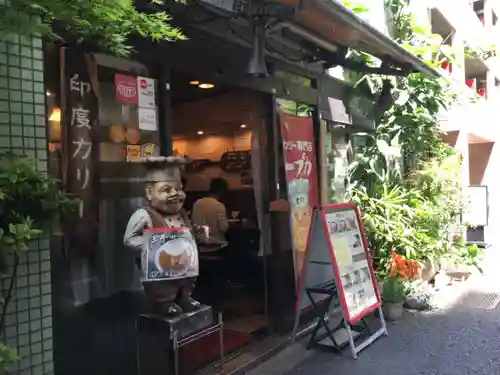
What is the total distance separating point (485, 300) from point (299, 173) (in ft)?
13.1

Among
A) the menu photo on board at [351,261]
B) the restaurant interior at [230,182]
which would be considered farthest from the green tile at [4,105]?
the menu photo on board at [351,261]

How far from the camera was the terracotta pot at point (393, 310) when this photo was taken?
6972 millimetres

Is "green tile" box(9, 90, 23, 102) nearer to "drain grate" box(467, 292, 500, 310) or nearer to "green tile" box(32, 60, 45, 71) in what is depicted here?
"green tile" box(32, 60, 45, 71)

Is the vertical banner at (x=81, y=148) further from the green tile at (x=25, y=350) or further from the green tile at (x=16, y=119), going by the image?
the green tile at (x=25, y=350)

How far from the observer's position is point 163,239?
13.1ft

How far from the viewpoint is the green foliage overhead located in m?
2.32

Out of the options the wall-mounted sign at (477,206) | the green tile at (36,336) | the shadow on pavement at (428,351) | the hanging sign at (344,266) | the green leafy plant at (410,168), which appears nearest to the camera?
the green tile at (36,336)

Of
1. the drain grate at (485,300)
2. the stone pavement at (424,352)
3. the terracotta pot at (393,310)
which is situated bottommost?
the stone pavement at (424,352)

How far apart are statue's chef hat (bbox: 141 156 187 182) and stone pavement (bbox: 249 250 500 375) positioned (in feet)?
7.68

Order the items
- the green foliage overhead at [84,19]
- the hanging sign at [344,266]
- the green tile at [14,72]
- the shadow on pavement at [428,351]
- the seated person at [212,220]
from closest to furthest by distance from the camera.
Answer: the green foliage overhead at [84,19] → the green tile at [14,72] → the shadow on pavement at [428,351] → the hanging sign at [344,266] → the seated person at [212,220]

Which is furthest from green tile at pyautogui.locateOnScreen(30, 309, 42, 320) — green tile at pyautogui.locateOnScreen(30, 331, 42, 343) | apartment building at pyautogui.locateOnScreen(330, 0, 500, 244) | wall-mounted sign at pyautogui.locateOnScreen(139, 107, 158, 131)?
apartment building at pyautogui.locateOnScreen(330, 0, 500, 244)

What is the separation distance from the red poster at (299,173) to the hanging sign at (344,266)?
0.43 m

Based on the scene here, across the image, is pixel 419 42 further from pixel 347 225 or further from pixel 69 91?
pixel 69 91

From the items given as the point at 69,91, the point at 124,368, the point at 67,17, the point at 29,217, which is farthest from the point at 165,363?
the point at 67,17
